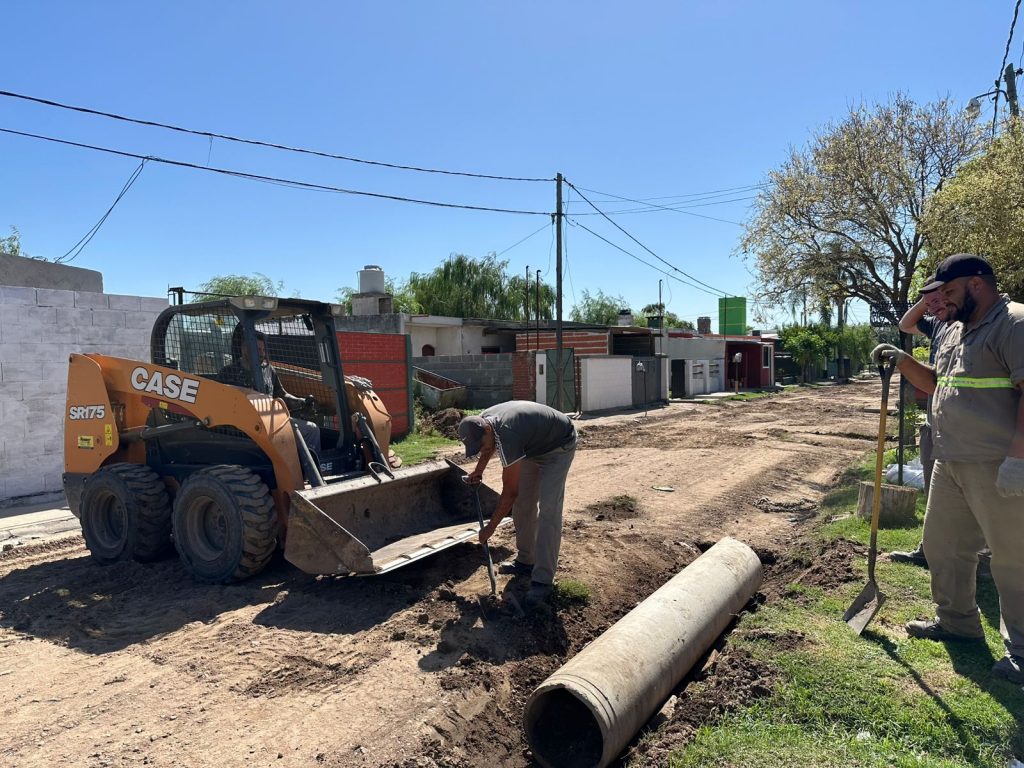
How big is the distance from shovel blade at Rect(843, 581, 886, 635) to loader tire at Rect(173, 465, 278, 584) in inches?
164

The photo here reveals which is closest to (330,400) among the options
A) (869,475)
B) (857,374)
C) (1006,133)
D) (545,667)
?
(545,667)

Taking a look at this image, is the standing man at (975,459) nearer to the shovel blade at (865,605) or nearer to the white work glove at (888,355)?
the white work glove at (888,355)

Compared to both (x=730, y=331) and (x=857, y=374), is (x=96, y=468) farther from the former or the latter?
(x=857, y=374)

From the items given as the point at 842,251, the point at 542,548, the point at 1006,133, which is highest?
the point at 1006,133

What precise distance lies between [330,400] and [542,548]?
287cm

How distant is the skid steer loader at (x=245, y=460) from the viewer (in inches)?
218

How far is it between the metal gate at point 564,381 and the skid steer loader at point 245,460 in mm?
15108

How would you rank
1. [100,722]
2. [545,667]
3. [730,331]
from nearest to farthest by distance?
[100,722], [545,667], [730,331]

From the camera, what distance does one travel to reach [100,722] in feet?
12.2

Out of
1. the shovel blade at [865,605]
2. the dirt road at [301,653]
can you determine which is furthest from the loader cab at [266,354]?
the shovel blade at [865,605]

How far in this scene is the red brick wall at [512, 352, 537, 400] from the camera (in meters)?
21.4

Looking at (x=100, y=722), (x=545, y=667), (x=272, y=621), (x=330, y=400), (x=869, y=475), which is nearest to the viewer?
(x=100, y=722)

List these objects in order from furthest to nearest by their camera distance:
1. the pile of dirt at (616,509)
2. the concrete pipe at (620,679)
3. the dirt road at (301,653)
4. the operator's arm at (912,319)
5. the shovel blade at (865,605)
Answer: the pile of dirt at (616,509), the operator's arm at (912,319), the shovel blade at (865,605), the dirt road at (301,653), the concrete pipe at (620,679)

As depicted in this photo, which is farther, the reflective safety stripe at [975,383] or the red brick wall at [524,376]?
the red brick wall at [524,376]
